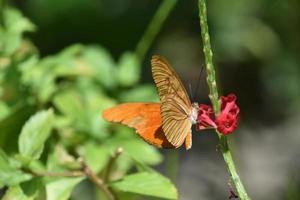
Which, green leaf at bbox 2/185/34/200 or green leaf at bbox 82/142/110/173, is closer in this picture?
green leaf at bbox 2/185/34/200

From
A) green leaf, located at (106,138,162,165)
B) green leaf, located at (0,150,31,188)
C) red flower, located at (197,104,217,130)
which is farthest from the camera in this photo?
green leaf, located at (106,138,162,165)

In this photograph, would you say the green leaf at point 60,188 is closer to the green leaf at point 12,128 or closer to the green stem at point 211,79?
the green leaf at point 12,128

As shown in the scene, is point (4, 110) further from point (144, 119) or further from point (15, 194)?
point (144, 119)

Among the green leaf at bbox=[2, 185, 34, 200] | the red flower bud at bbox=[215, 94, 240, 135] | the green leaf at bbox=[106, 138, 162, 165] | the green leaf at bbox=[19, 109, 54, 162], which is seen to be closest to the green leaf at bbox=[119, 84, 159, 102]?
the green leaf at bbox=[106, 138, 162, 165]

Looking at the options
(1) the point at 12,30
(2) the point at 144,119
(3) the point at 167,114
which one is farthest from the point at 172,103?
(1) the point at 12,30

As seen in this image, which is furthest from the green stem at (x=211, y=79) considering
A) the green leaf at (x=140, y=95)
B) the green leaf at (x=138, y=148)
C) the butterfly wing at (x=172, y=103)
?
the green leaf at (x=140, y=95)

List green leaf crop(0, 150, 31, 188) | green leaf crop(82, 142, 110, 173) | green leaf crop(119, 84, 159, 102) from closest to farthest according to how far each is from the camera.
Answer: green leaf crop(0, 150, 31, 188) → green leaf crop(82, 142, 110, 173) → green leaf crop(119, 84, 159, 102)

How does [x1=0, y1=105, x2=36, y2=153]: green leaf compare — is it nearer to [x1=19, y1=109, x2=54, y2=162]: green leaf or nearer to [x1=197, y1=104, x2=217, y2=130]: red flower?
[x1=19, y1=109, x2=54, y2=162]: green leaf

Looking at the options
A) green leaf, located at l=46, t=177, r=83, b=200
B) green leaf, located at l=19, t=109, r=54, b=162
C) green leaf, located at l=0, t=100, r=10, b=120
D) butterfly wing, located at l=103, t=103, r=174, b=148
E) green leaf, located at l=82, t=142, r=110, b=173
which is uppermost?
butterfly wing, located at l=103, t=103, r=174, b=148
